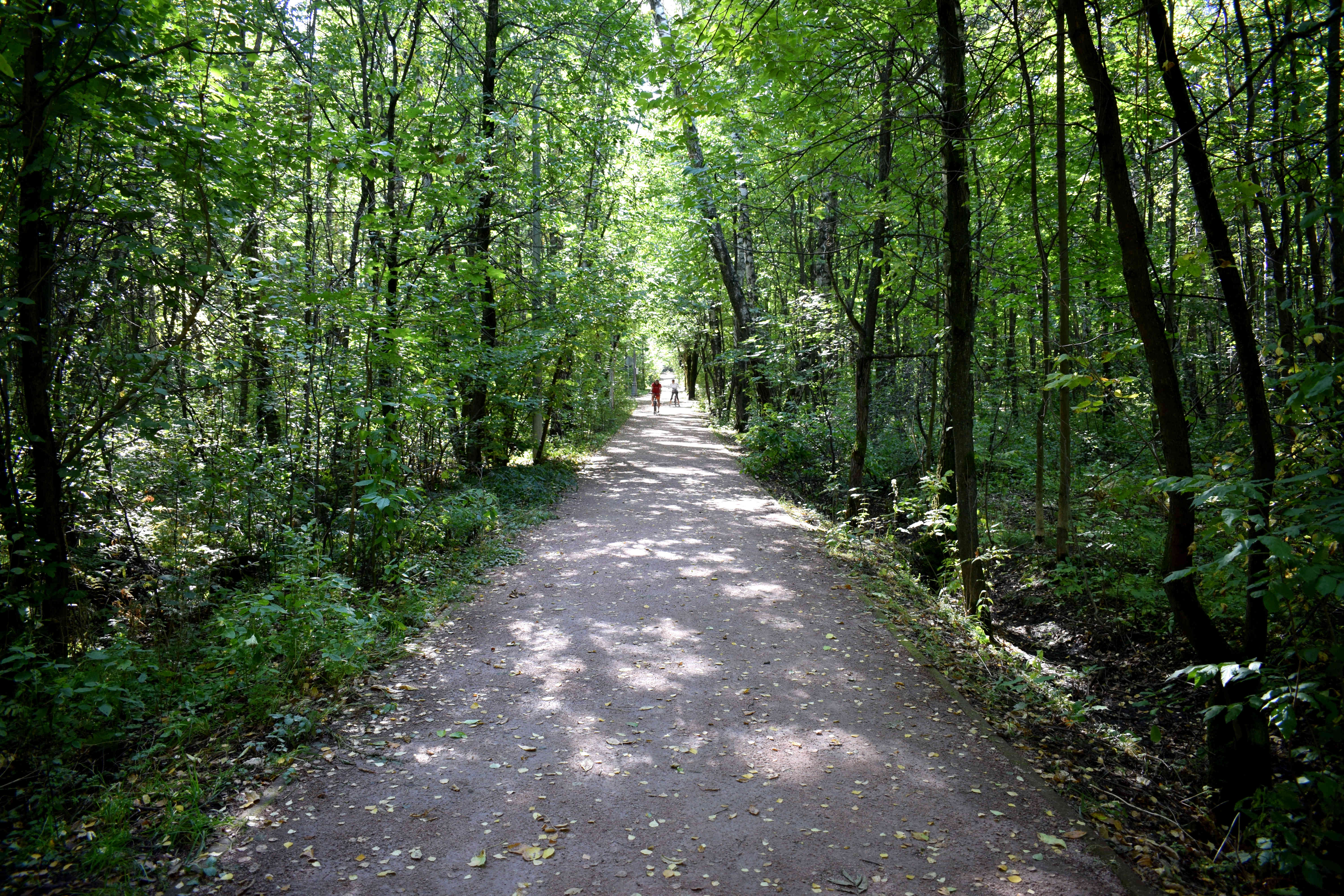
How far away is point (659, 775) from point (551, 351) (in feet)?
32.7

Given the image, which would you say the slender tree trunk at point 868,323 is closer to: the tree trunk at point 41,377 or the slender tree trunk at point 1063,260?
the slender tree trunk at point 1063,260

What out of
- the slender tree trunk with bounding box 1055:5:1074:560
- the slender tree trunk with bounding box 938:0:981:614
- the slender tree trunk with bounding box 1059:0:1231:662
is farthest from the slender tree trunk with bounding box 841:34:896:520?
the slender tree trunk with bounding box 1059:0:1231:662

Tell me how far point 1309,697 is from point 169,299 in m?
7.00

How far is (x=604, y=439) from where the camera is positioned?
23.1 meters

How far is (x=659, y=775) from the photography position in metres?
3.99

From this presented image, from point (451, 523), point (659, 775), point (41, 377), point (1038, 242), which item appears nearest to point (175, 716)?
point (41, 377)

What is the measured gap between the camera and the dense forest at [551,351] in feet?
11.5

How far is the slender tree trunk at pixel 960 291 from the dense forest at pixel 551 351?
0.14ft

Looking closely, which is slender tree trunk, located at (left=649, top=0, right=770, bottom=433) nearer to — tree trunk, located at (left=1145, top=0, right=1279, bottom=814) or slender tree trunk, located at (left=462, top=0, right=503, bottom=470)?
slender tree trunk, located at (left=462, top=0, right=503, bottom=470)

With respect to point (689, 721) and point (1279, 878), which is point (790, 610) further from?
point (1279, 878)

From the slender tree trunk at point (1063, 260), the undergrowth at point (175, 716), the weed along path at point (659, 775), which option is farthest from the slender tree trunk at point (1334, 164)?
the undergrowth at point (175, 716)

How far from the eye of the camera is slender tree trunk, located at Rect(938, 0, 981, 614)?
246 inches

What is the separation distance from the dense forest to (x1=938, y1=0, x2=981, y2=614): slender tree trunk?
1.7 inches

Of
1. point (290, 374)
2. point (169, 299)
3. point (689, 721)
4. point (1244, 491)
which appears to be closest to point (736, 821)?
point (689, 721)
